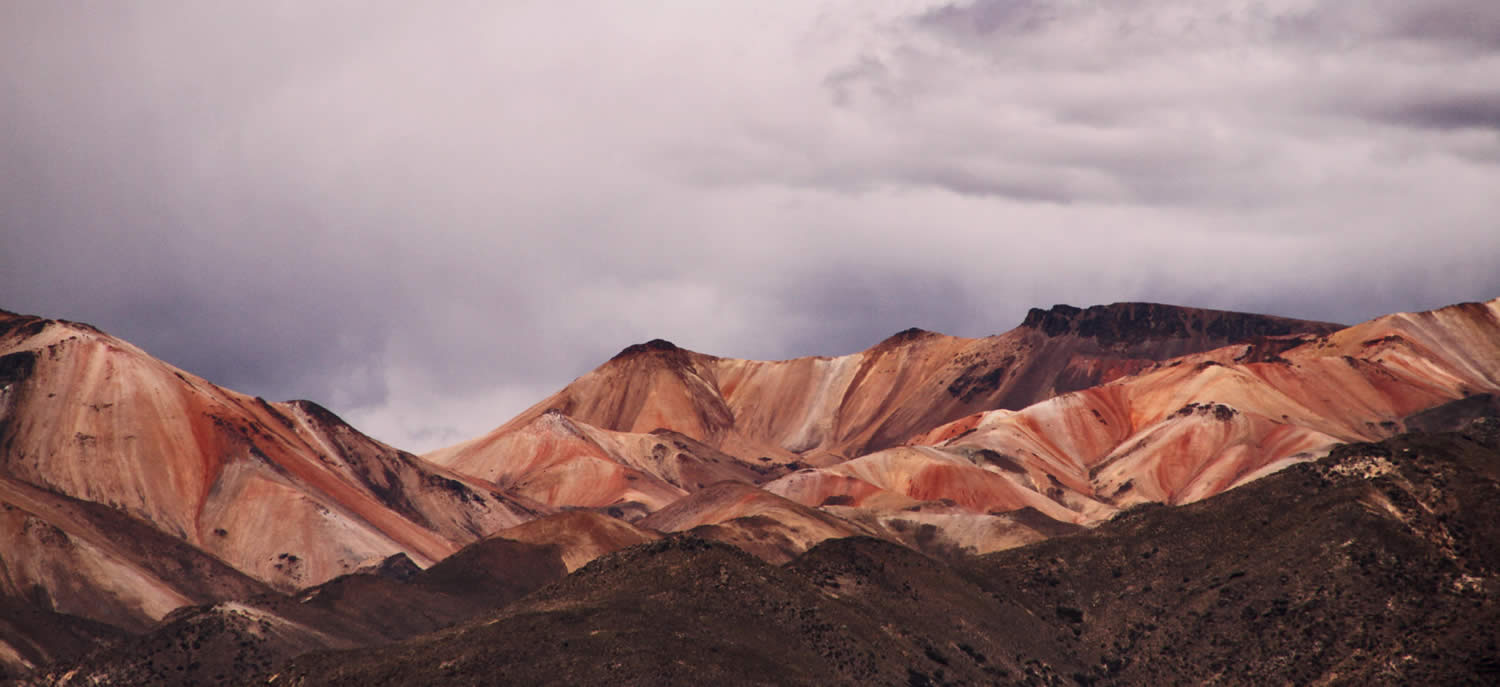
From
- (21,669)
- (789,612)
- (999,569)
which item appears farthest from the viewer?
(21,669)

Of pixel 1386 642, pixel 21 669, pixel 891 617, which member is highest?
pixel 21 669

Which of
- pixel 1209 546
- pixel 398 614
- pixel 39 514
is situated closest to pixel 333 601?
pixel 398 614

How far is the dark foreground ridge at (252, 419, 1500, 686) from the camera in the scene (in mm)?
93562

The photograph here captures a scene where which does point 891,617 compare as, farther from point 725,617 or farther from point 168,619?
point 168,619

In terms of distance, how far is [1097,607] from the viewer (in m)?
123

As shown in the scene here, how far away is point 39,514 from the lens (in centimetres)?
17975

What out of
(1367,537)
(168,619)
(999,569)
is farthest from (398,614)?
(1367,537)

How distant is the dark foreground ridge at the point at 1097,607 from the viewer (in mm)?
93562

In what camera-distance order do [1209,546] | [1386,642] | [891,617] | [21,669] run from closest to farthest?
[1386,642], [891,617], [1209,546], [21,669]

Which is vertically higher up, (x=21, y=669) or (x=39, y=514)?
(x=39, y=514)

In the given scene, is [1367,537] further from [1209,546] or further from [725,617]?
[725,617]

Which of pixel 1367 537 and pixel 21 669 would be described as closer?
pixel 1367 537

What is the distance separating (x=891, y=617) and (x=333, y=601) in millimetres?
63289

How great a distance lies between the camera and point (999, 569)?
13200 centimetres
